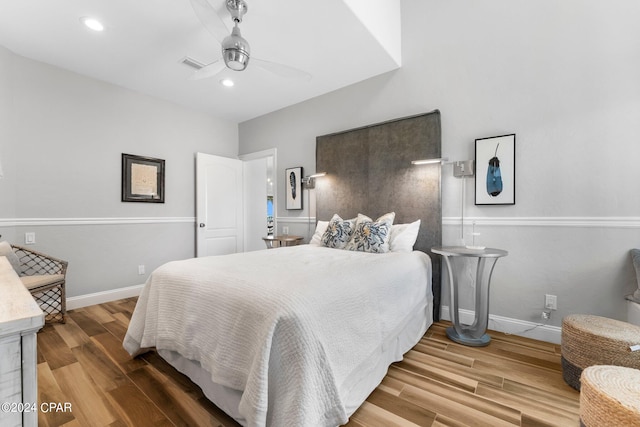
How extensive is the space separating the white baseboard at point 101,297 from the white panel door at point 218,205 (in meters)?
0.96

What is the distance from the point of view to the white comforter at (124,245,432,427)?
113cm

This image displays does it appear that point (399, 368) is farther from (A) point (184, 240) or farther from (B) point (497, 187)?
(A) point (184, 240)

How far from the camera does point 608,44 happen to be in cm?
212

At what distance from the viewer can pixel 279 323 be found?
1.16 meters

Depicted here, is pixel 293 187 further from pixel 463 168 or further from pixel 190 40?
pixel 463 168

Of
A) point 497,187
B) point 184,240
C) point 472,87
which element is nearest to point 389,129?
point 472,87

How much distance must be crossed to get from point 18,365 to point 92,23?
9.55 ft

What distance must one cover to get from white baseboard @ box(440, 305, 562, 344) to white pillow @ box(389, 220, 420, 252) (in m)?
0.89

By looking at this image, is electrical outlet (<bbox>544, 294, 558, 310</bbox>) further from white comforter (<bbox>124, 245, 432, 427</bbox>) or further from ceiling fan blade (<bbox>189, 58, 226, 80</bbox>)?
ceiling fan blade (<bbox>189, 58, 226, 80</bbox>)

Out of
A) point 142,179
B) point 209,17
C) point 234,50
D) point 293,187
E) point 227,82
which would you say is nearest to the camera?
point 209,17

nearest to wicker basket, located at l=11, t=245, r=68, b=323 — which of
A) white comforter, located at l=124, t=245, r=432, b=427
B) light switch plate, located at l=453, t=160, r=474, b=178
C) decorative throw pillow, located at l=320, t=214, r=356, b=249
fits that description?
white comforter, located at l=124, t=245, r=432, b=427

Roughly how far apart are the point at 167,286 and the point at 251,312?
83cm

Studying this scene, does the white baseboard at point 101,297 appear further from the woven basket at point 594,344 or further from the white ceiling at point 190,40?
the woven basket at point 594,344

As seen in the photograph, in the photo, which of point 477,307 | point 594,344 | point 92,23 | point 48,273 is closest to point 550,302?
point 477,307
